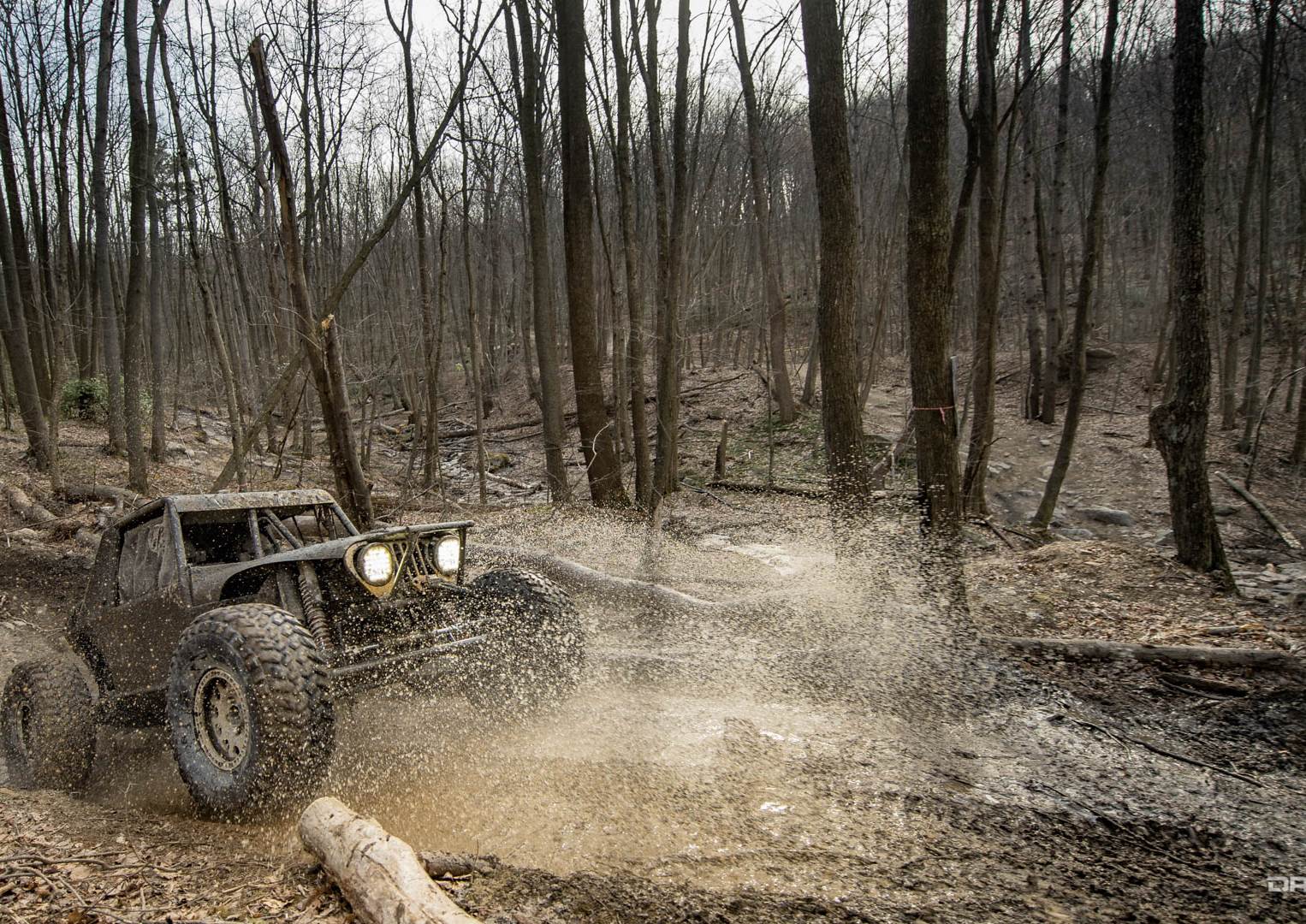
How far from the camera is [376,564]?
421cm

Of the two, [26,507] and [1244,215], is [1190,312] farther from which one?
[26,507]

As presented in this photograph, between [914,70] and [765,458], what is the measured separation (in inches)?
449

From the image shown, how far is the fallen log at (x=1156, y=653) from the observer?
478 cm

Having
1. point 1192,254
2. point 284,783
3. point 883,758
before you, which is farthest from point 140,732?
point 1192,254

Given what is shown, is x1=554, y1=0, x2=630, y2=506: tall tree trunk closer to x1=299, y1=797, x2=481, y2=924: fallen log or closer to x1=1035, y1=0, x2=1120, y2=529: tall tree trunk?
x1=1035, y1=0, x2=1120, y2=529: tall tree trunk

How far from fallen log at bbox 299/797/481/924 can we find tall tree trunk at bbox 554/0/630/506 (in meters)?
8.97

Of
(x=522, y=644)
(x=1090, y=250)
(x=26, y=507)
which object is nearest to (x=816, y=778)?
(x=522, y=644)

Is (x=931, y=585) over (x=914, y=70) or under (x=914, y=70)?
under

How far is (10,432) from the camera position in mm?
16156

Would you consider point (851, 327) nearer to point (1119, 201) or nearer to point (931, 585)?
point (931, 585)

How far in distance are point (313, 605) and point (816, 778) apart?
9.20 ft

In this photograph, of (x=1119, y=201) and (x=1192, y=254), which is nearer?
(x=1192, y=254)

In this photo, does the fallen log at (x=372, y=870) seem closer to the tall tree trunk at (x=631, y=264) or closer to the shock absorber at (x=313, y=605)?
the shock absorber at (x=313, y=605)

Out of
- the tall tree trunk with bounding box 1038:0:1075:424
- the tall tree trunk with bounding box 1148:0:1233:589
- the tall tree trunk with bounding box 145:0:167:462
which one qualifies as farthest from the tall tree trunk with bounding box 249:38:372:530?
the tall tree trunk with bounding box 1038:0:1075:424
